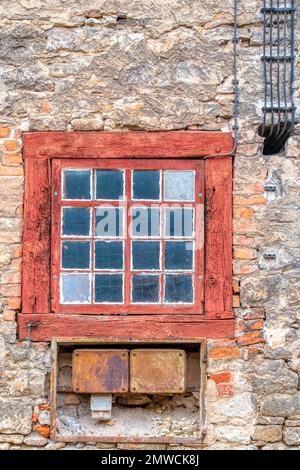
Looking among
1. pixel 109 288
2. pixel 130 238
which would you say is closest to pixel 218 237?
pixel 130 238

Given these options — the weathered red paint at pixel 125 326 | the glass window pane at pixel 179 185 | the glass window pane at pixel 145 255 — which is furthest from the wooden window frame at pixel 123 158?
the glass window pane at pixel 145 255

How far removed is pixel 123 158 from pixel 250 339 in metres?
1.50

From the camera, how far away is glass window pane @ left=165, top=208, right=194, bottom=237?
233 inches

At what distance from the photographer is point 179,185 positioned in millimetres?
5941

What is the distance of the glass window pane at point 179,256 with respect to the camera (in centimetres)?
591

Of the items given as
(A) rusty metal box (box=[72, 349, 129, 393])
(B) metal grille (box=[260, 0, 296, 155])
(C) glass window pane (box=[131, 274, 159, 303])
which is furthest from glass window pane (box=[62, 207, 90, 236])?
(B) metal grille (box=[260, 0, 296, 155])

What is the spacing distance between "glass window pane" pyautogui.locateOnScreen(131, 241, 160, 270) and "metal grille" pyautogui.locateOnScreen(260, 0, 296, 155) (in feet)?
3.49

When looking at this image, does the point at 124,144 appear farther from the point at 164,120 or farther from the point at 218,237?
the point at 218,237

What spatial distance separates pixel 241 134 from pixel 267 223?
635 millimetres

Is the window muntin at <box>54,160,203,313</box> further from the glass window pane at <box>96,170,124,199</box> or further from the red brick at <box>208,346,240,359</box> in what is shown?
the red brick at <box>208,346,240,359</box>

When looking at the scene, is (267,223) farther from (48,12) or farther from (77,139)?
(48,12)

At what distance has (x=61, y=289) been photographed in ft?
19.3

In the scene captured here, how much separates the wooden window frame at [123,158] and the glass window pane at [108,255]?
329 mm

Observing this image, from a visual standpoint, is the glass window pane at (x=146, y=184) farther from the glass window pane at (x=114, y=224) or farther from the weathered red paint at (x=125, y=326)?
the weathered red paint at (x=125, y=326)
